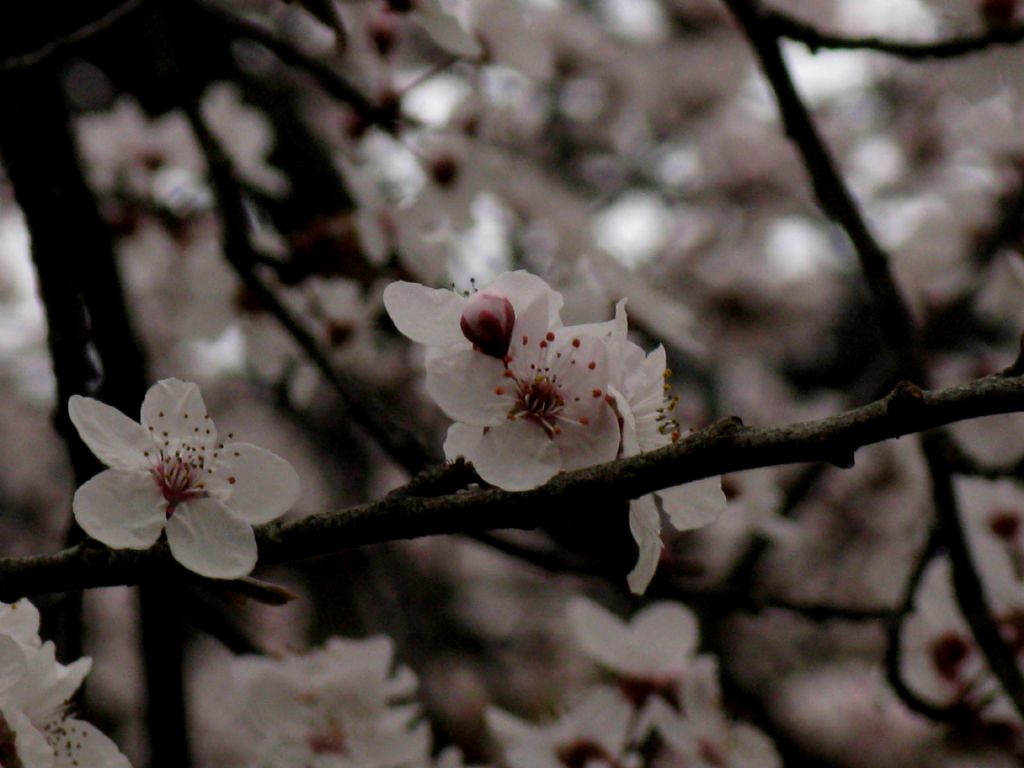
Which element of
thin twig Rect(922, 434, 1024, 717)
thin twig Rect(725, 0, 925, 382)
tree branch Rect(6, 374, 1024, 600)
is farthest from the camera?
thin twig Rect(725, 0, 925, 382)

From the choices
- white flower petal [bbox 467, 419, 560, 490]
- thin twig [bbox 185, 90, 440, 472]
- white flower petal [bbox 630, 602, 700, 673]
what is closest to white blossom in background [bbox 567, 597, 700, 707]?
white flower petal [bbox 630, 602, 700, 673]

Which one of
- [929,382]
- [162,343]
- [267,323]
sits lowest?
[929,382]

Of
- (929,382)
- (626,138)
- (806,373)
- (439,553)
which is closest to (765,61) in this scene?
(929,382)

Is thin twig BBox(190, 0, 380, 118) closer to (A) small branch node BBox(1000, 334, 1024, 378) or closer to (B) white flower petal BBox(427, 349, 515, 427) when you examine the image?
(B) white flower petal BBox(427, 349, 515, 427)

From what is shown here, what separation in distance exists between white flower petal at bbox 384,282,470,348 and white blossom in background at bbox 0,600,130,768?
1.19 ft

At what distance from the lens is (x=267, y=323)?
7.11 feet

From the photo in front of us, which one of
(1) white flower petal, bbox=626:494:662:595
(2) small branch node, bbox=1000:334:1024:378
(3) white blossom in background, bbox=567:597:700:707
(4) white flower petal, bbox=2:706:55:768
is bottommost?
(4) white flower petal, bbox=2:706:55:768

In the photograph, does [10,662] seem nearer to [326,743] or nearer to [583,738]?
[326,743]

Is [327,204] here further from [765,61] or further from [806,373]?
[806,373]

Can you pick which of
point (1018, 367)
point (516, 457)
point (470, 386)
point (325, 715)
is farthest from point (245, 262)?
point (1018, 367)

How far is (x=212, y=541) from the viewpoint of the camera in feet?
2.96

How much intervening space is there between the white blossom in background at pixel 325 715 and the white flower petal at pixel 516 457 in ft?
2.20

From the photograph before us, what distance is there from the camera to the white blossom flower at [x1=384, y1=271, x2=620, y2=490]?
36.1 inches

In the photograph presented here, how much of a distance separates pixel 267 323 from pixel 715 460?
1512mm
